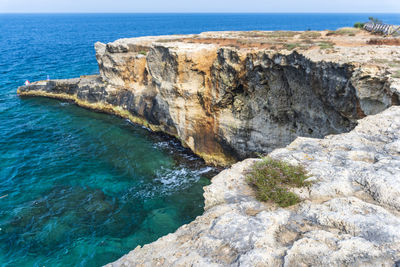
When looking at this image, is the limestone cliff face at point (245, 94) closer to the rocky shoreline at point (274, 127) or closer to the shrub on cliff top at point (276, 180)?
the rocky shoreline at point (274, 127)

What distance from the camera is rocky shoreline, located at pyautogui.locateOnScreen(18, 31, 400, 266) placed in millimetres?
5102

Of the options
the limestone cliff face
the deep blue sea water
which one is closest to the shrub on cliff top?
the limestone cliff face

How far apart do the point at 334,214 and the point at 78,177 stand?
761 inches

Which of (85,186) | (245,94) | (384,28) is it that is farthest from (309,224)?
(384,28)

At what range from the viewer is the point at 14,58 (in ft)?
185

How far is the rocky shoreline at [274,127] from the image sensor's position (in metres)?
5.10

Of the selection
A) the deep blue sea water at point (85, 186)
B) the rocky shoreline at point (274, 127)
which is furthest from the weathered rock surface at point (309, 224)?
the deep blue sea water at point (85, 186)

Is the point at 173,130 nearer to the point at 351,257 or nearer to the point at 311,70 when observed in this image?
the point at 311,70

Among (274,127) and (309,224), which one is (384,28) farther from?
(309,224)

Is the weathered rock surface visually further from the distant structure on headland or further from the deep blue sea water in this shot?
the distant structure on headland

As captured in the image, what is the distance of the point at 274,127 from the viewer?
2003 cm

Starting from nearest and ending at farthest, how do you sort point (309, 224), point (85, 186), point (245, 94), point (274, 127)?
point (309, 224)
point (85, 186)
point (274, 127)
point (245, 94)

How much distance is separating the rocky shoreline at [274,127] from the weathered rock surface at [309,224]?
2cm

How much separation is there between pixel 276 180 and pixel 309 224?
147 cm
